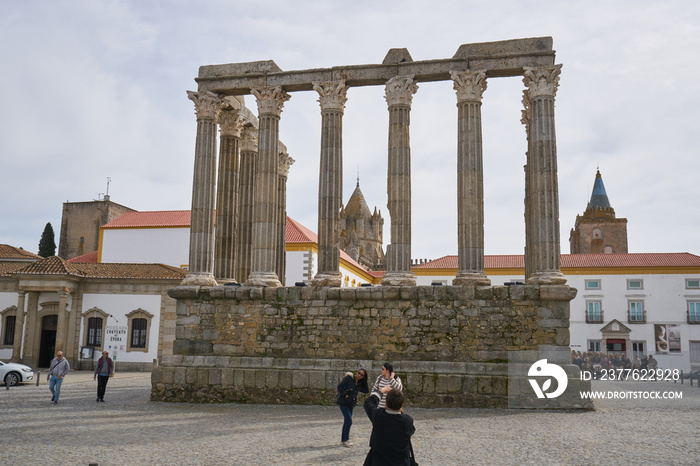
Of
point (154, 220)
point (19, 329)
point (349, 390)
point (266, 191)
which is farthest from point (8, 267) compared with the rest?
point (349, 390)

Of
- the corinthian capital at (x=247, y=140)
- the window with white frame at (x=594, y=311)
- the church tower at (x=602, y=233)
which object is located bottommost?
the window with white frame at (x=594, y=311)

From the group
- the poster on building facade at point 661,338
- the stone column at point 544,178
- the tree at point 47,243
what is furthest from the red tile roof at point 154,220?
the poster on building facade at point 661,338

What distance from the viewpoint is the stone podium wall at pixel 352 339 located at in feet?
45.5

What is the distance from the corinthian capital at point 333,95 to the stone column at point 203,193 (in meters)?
3.13

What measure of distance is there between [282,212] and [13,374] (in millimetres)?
10420

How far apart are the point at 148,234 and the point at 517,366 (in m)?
30.1

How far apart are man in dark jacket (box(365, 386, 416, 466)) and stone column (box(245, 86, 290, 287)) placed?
10693mm

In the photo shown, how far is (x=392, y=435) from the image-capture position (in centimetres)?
511

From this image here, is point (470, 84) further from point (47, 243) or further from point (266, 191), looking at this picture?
point (47, 243)

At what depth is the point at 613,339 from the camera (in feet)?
135

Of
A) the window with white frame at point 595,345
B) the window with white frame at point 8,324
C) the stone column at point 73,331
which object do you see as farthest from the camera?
the window with white frame at point 595,345

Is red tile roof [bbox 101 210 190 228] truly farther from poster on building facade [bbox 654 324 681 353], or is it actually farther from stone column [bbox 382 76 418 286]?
poster on building facade [bbox 654 324 681 353]

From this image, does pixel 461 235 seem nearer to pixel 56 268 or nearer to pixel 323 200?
pixel 323 200

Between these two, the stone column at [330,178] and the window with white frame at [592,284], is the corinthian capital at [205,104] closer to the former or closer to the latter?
the stone column at [330,178]
